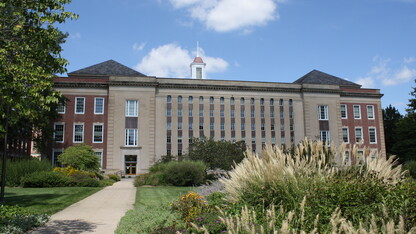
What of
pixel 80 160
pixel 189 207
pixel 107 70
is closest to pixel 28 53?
pixel 189 207

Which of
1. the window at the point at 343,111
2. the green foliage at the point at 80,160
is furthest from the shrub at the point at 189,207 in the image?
the window at the point at 343,111

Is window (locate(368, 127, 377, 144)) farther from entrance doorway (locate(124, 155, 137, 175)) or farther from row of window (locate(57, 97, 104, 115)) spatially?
row of window (locate(57, 97, 104, 115))

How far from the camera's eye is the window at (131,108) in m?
47.5

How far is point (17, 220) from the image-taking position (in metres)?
9.16

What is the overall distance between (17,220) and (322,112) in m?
49.2

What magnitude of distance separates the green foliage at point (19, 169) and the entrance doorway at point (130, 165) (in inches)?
769

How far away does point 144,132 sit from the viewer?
47.2 m

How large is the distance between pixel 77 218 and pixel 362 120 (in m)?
51.9

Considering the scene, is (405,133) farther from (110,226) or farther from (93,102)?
(110,226)

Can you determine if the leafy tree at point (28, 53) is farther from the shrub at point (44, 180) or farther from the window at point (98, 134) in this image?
the window at point (98, 134)

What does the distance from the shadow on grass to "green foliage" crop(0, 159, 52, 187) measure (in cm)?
1684

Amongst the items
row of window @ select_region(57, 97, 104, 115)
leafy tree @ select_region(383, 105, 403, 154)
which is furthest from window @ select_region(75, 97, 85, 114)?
leafy tree @ select_region(383, 105, 403, 154)

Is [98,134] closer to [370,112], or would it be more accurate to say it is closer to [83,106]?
[83,106]

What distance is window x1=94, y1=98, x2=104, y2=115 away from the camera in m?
47.5
